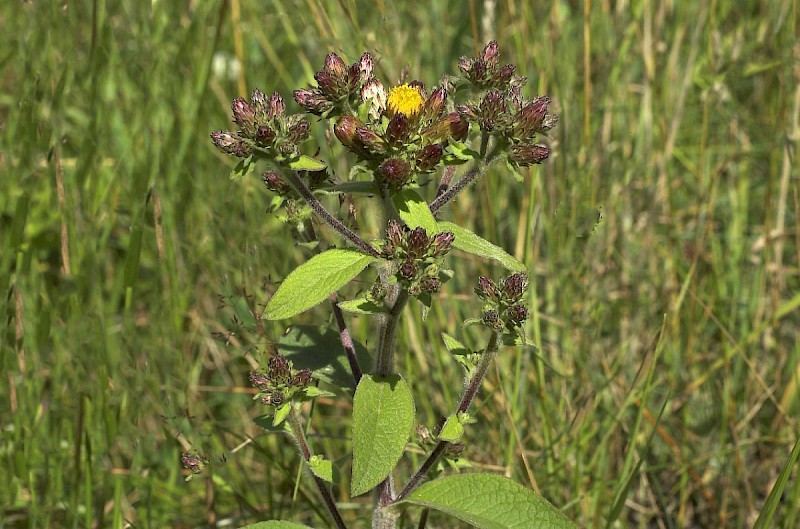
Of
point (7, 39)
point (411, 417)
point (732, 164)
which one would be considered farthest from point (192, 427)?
point (732, 164)

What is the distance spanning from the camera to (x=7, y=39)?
328 centimetres

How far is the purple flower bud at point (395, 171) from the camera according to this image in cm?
157

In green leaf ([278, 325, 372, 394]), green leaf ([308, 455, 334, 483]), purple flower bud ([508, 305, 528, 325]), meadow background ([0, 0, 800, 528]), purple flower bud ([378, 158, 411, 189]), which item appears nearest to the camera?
purple flower bud ([378, 158, 411, 189])

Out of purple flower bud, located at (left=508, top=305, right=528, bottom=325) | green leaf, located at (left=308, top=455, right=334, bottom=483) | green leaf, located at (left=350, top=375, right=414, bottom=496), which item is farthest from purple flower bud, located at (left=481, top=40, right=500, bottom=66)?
green leaf, located at (left=308, top=455, right=334, bottom=483)

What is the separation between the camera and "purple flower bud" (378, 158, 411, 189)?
→ 1.57 metres

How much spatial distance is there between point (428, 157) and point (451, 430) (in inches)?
21.8

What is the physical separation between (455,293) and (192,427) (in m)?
1.18

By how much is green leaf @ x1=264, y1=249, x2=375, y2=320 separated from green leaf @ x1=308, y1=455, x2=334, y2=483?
1.33ft

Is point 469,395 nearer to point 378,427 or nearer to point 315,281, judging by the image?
point 378,427

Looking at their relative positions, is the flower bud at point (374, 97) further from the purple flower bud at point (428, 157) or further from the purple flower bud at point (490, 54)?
the purple flower bud at point (490, 54)

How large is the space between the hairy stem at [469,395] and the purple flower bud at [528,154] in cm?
36

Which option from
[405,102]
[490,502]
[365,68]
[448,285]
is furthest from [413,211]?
[448,285]

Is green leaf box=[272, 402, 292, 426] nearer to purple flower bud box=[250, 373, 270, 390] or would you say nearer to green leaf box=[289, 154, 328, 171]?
purple flower bud box=[250, 373, 270, 390]

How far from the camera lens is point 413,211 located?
1.68 m
